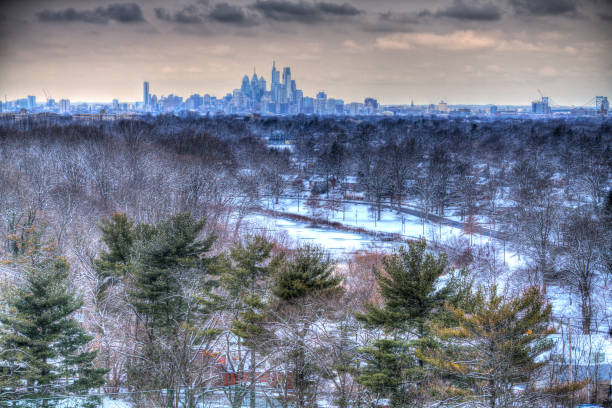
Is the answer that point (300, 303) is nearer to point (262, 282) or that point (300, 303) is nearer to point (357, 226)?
point (262, 282)

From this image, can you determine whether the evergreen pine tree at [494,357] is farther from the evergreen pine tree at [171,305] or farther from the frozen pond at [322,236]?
the frozen pond at [322,236]

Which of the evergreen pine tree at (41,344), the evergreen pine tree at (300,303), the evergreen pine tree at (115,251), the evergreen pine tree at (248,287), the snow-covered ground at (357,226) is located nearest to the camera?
the evergreen pine tree at (41,344)

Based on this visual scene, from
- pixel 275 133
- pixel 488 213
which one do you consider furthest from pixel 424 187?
pixel 275 133

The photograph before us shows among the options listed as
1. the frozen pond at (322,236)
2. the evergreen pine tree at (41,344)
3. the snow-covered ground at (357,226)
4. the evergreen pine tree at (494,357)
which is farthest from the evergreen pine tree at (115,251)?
the snow-covered ground at (357,226)

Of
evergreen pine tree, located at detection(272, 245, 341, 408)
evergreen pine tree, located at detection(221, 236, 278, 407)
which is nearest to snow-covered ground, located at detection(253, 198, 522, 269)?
evergreen pine tree, located at detection(221, 236, 278, 407)

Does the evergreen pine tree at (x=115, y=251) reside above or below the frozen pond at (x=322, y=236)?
above

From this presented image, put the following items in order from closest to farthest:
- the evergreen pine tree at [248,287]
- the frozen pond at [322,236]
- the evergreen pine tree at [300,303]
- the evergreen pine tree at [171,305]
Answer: the evergreen pine tree at [300,303]
the evergreen pine tree at [171,305]
the evergreen pine tree at [248,287]
the frozen pond at [322,236]

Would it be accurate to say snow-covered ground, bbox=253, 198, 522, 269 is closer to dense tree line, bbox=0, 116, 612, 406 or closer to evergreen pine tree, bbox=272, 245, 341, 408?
dense tree line, bbox=0, 116, 612, 406

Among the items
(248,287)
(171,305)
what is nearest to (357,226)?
(248,287)
